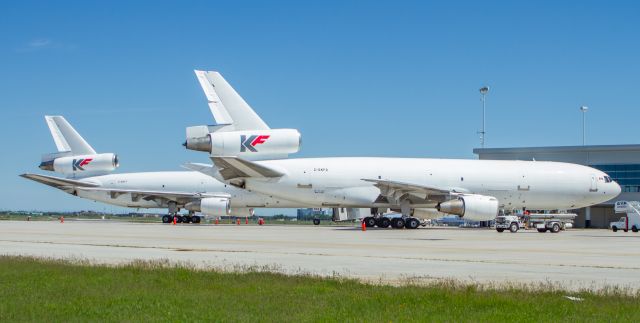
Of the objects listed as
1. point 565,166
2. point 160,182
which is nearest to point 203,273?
point 565,166

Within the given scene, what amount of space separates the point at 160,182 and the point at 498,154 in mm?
30516

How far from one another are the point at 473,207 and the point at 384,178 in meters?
7.42

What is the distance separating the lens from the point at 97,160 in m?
63.8

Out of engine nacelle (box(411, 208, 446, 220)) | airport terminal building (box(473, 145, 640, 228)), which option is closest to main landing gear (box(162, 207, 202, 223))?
engine nacelle (box(411, 208, 446, 220))

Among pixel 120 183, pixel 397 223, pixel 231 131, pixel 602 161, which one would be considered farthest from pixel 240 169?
pixel 602 161

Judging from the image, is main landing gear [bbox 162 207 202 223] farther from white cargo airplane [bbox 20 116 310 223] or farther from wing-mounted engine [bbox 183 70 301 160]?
wing-mounted engine [bbox 183 70 301 160]

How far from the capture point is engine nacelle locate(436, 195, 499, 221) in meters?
41.1

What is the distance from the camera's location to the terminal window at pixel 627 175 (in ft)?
217

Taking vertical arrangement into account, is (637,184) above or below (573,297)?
above

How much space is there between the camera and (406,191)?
45250 mm

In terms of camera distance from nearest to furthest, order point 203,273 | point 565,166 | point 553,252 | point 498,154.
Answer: point 203,273 < point 553,252 < point 565,166 < point 498,154

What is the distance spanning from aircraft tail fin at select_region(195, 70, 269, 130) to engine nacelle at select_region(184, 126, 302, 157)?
0.72 m

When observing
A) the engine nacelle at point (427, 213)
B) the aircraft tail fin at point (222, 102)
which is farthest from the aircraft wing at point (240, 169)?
the engine nacelle at point (427, 213)

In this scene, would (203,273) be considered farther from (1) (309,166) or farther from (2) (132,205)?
(2) (132,205)
